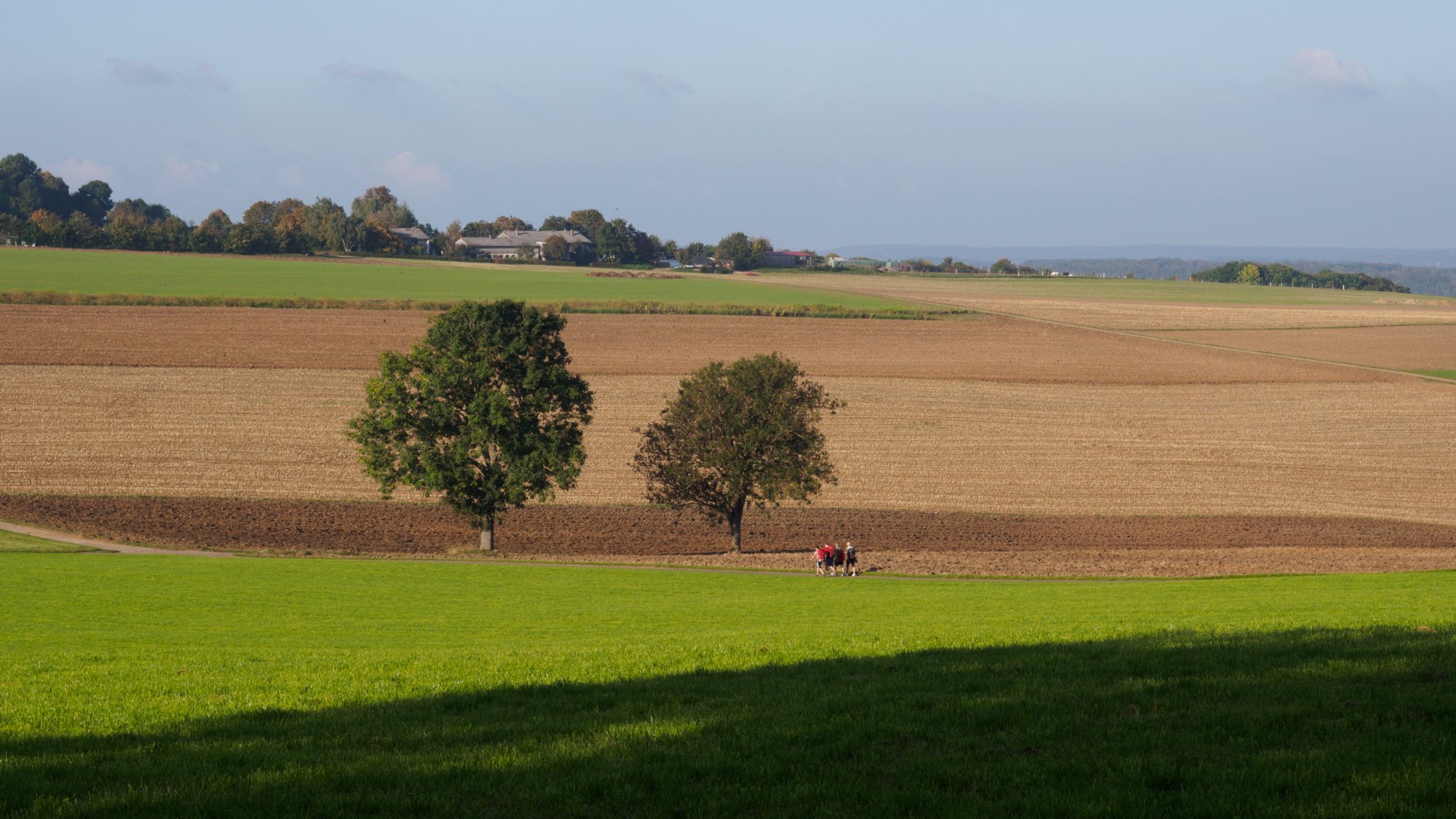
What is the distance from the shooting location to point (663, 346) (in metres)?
90.8

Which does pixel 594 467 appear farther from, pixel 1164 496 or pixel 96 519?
pixel 1164 496

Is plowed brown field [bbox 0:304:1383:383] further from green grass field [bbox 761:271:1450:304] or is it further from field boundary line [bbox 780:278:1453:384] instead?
green grass field [bbox 761:271:1450:304]

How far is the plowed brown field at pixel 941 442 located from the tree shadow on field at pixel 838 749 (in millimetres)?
38642

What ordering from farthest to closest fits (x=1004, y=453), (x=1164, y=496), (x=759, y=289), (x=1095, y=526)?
(x=759, y=289) < (x=1004, y=453) < (x=1164, y=496) < (x=1095, y=526)

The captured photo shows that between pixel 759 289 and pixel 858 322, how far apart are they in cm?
4122

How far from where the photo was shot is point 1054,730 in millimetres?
10016

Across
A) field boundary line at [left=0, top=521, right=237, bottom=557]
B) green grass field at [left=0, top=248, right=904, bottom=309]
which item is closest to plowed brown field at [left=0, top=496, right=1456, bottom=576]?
field boundary line at [left=0, top=521, right=237, bottom=557]

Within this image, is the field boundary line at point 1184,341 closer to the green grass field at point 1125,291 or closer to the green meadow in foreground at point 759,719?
the green grass field at point 1125,291

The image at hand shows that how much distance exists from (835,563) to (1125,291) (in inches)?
6147

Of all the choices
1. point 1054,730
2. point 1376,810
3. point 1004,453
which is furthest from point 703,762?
point 1004,453

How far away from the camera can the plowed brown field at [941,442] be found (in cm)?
5128

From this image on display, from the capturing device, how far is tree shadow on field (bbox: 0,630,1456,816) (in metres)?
8.19

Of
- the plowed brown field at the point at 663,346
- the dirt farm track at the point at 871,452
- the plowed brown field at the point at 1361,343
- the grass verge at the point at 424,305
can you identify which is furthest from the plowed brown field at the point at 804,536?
the grass verge at the point at 424,305

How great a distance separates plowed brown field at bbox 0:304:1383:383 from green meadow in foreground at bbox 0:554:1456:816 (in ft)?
200
